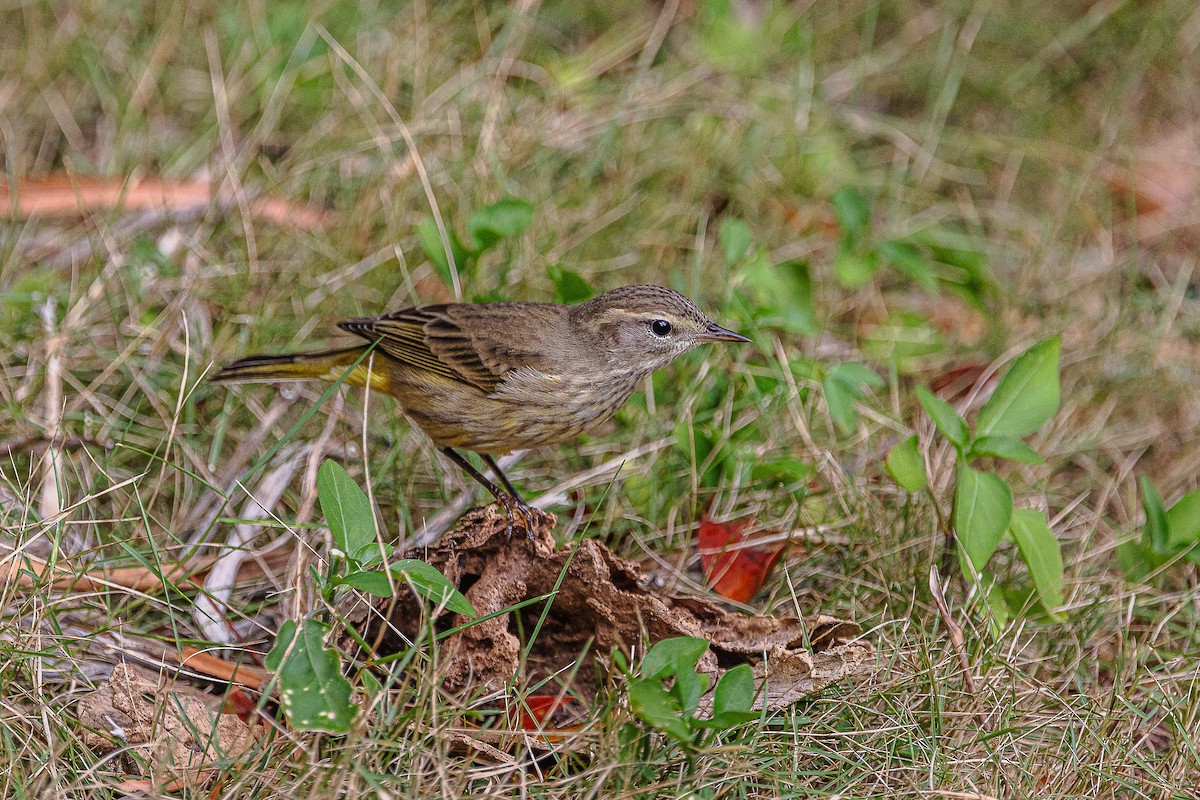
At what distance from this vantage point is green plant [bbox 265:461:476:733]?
2988 millimetres

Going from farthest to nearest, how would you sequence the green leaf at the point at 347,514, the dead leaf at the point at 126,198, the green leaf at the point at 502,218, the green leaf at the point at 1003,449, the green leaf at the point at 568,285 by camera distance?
the dead leaf at the point at 126,198
the green leaf at the point at 568,285
the green leaf at the point at 502,218
the green leaf at the point at 1003,449
the green leaf at the point at 347,514

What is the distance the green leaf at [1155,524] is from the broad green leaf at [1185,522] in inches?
0.7

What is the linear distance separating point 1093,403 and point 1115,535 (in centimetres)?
110

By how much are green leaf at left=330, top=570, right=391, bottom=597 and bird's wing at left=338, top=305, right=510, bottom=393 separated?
4.49 feet

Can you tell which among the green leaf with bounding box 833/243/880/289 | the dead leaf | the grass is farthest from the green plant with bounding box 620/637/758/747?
the dead leaf

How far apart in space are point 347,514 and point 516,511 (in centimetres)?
93

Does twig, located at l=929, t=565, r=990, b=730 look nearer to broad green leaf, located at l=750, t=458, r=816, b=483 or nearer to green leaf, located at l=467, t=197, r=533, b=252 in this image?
broad green leaf, located at l=750, t=458, r=816, b=483

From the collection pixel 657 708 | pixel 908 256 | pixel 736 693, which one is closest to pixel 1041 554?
pixel 736 693

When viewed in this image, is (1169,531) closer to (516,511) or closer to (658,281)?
(516,511)

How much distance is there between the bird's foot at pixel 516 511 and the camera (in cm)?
376

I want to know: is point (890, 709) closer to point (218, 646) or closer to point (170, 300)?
point (218, 646)

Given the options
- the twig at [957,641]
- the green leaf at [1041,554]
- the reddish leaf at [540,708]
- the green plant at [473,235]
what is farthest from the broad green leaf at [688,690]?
the green plant at [473,235]

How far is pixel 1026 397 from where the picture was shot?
4.03 m

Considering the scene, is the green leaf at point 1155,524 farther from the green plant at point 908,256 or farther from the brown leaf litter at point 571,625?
the green plant at point 908,256
